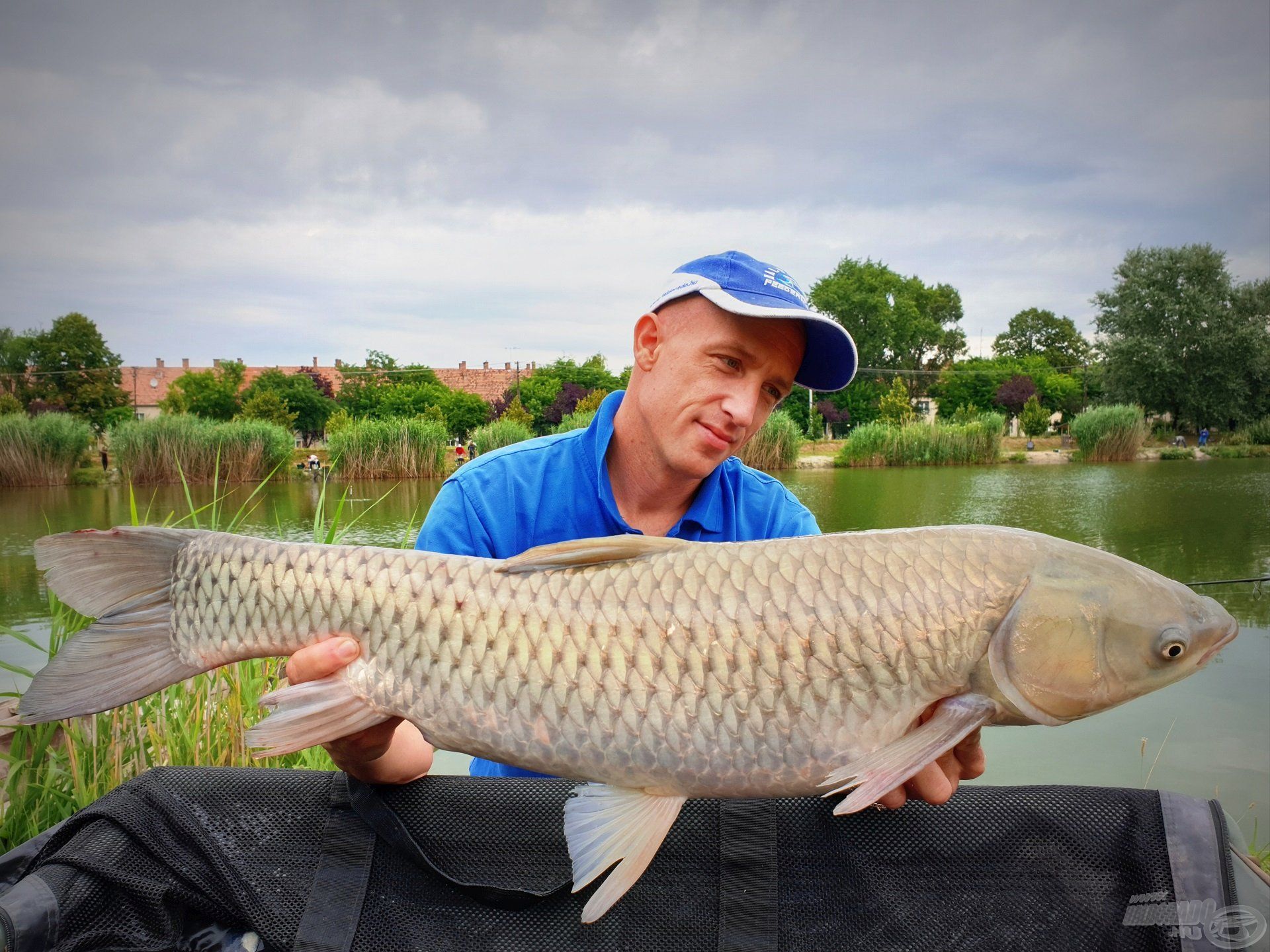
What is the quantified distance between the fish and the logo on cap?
61cm

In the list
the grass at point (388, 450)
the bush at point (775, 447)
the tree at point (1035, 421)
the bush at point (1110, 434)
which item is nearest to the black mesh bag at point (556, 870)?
the grass at point (388, 450)

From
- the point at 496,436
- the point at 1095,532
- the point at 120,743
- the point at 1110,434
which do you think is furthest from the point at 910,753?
the point at 1110,434

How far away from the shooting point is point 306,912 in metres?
1.43

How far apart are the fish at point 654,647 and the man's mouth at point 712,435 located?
0.47 meters

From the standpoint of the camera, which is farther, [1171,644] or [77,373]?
[77,373]

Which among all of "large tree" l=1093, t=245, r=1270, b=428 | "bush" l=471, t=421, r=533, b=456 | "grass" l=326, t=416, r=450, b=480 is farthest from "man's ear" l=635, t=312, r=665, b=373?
"large tree" l=1093, t=245, r=1270, b=428

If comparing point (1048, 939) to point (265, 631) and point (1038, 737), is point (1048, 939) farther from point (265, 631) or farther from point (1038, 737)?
point (1038, 737)

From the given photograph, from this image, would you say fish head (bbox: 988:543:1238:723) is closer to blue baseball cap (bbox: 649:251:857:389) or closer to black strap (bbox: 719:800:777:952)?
black strap (bbox: 719:800:777:952)

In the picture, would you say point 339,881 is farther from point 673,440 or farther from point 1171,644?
point 1171,644

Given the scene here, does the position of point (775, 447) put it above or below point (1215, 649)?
below

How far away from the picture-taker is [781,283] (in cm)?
174

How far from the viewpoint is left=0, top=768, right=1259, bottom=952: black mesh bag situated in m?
1.36

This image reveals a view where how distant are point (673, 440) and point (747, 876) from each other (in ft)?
2.68

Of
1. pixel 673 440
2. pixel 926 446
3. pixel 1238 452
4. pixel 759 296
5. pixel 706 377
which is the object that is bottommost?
pixel 1238 452
